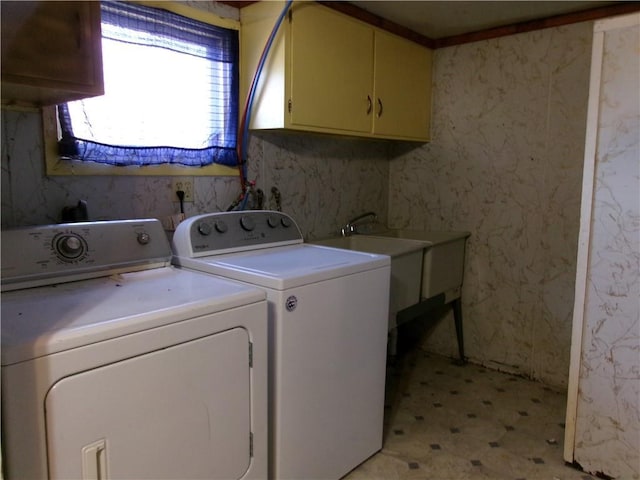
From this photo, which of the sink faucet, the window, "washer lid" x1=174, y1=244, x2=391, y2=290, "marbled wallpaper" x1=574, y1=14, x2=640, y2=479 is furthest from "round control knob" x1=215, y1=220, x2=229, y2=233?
"marbled wallpaper" x1=574, y1=14, x2=640, y2=479

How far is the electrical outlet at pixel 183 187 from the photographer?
2191 mm

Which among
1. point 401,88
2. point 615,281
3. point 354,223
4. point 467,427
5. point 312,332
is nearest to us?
point 312,332

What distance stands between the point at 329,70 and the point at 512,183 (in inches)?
51.2

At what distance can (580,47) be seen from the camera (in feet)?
8.50

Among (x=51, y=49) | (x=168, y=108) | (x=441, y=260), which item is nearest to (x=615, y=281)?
(x=441, y=260)

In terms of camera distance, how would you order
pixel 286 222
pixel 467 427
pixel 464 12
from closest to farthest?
pixel 286 222 < pixel 467 427 < pixel 464 12

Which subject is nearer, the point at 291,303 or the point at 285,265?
the point at 291,303

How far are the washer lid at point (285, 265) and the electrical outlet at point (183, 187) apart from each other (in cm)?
38

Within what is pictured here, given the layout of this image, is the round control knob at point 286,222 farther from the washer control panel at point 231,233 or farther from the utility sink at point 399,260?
the utility sink at point 399,260

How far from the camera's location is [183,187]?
2227 mm

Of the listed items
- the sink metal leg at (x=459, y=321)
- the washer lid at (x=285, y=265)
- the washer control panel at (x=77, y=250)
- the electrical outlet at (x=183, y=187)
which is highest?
the electrical outlet at (x=183, y=187)

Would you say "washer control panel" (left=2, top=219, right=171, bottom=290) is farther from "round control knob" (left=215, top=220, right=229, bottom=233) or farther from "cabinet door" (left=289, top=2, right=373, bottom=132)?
"cabinet door" (left=289, top=2, right=373, bottom=132)

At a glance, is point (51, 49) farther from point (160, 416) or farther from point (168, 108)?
point (160, 416)

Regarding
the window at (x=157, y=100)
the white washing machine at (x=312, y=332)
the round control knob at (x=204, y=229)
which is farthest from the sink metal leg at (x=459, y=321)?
the round control knob at (x=204, y=229)
